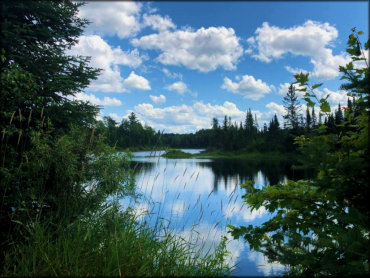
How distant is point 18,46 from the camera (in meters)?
5.87

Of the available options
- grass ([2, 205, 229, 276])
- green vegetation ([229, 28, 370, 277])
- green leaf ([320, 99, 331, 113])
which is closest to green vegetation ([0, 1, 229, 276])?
grass ([2, 205, 229, 276])

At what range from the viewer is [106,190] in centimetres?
573

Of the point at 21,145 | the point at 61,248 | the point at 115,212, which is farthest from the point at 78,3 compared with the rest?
the point at 61,248

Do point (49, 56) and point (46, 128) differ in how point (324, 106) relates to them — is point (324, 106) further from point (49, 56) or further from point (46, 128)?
point (49, 56)

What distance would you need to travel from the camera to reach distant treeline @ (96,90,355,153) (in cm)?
326

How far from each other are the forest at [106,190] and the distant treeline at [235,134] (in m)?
0.06

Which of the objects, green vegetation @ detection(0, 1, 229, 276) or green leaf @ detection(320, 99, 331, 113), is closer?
green leaf @ detection(320, 99, 331, 113)

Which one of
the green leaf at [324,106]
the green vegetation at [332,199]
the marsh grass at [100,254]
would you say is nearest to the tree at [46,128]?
the marsh grass at [100,254]

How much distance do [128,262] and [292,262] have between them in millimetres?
1645

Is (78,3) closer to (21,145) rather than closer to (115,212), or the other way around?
(21,145)

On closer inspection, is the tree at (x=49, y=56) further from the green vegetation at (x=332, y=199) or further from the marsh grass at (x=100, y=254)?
the green vegetation at (x=332, y=199)

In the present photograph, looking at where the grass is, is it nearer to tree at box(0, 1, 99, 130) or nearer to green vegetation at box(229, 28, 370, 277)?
green vegetation at box(229, 28, 370, 277)

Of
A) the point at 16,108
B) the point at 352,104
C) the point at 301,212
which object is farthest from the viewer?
the point at 16,108

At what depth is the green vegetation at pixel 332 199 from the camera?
1899 mm
